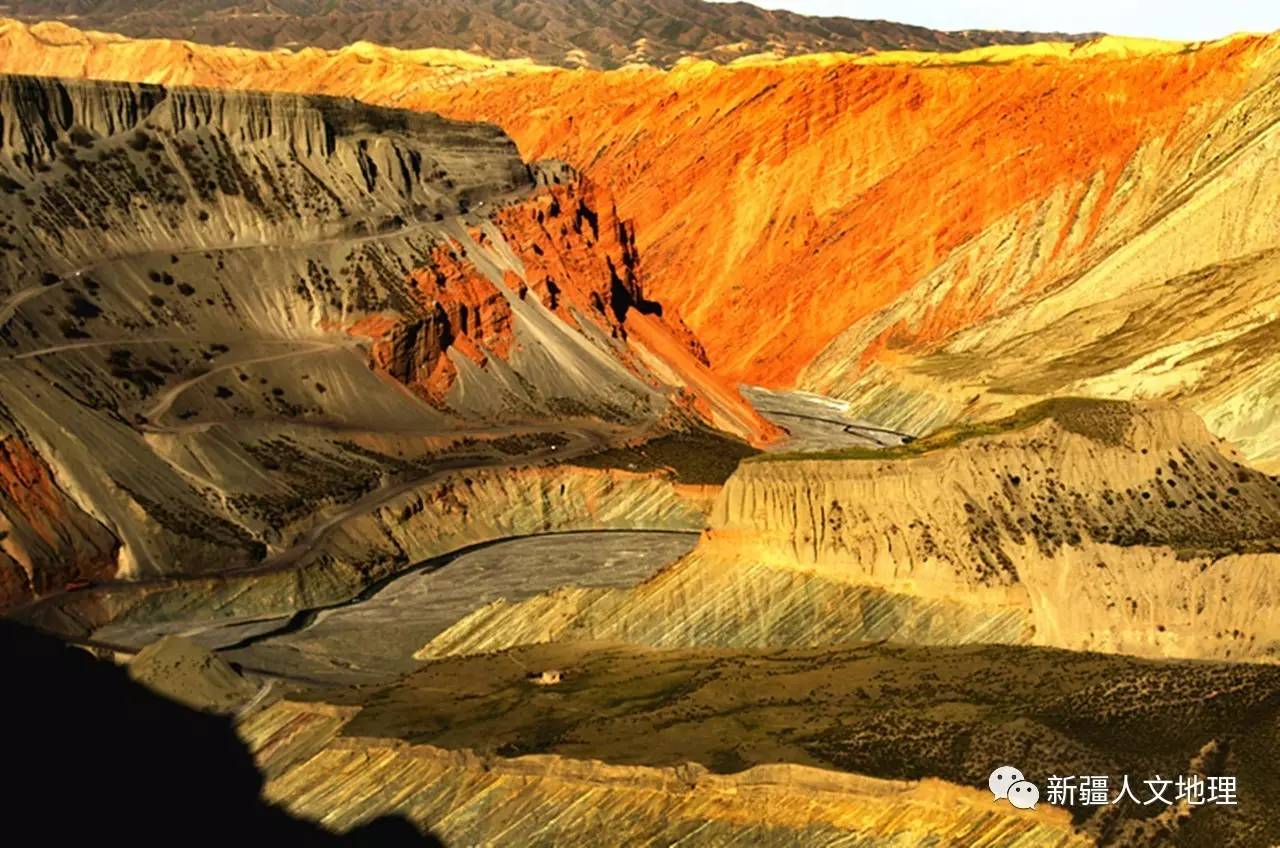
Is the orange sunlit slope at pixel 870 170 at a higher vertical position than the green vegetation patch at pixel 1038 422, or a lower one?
higher

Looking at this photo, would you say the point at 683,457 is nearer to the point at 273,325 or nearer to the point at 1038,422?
the point at 273,325

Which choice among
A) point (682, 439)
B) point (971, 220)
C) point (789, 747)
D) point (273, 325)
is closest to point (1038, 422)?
point (789, 747)

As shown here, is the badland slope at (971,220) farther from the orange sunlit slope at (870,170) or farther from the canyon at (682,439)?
the canyon at (682,439)

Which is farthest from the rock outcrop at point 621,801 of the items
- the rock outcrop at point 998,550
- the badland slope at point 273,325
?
the badland slope at point 273,325

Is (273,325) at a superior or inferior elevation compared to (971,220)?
inferior

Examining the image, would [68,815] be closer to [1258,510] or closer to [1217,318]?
[1258,510]

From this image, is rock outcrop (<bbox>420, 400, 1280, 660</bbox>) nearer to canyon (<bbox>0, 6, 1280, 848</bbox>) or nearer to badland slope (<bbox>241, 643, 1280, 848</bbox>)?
canyon (<bbox>0, 6, 1280, 848</bbox>)

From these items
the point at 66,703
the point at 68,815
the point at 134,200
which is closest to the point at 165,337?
the point at 134,200

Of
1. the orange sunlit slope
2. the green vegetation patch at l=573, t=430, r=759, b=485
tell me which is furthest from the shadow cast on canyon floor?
the orange sunlit slope
